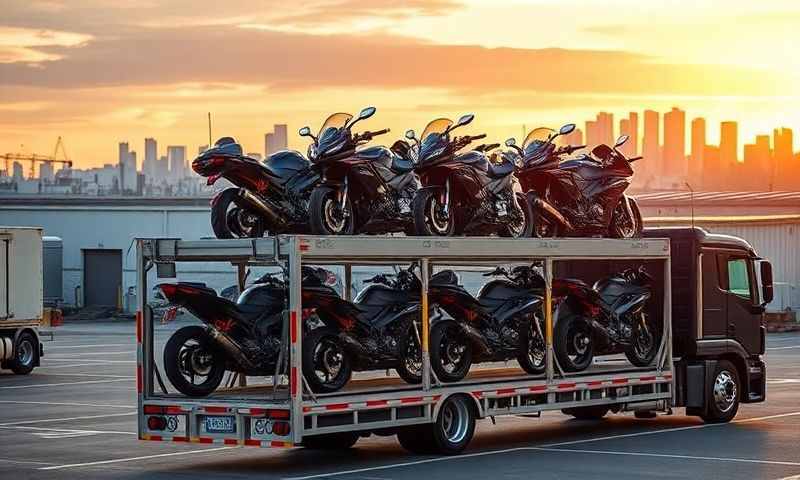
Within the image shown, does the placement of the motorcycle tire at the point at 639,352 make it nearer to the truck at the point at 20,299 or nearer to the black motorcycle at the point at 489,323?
the black motorcycle at the point at 489,323

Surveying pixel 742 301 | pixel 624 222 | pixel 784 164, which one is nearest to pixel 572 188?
pixel 624 222

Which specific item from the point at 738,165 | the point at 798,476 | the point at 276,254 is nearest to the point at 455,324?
the point at 276,254

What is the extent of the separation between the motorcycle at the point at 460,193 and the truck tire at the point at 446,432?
83.9 inches

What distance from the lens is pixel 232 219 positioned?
18484 mm

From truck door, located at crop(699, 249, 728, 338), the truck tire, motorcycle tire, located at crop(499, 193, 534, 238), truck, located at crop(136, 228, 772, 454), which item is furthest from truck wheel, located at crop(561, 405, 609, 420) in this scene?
the truck tire

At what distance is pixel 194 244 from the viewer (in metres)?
17.4

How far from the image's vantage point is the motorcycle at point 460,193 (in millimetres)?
19375

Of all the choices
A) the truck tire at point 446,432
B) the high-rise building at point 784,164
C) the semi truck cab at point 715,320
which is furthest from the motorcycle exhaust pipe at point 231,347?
the high-rise building at point 784,164

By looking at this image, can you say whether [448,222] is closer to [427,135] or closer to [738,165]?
[427,135]

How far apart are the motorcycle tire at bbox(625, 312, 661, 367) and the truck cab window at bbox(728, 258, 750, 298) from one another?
1.65 meters

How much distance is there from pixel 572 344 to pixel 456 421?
8.09 feet

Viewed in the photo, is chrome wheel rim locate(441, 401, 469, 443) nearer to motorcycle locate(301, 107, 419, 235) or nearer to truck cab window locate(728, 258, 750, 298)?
motorcycle locate(301, 107, 419, 235)

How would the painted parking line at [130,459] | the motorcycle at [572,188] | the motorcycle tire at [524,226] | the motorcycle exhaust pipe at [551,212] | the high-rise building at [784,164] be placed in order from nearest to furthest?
the painted parking line at [130,459], the motorcycle tire at [524,226], the motorcycle exhaust pipe at [551,212], the motorcycle at [572,188], the high-rise building at [784,164]

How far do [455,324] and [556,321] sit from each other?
203 centimetres
